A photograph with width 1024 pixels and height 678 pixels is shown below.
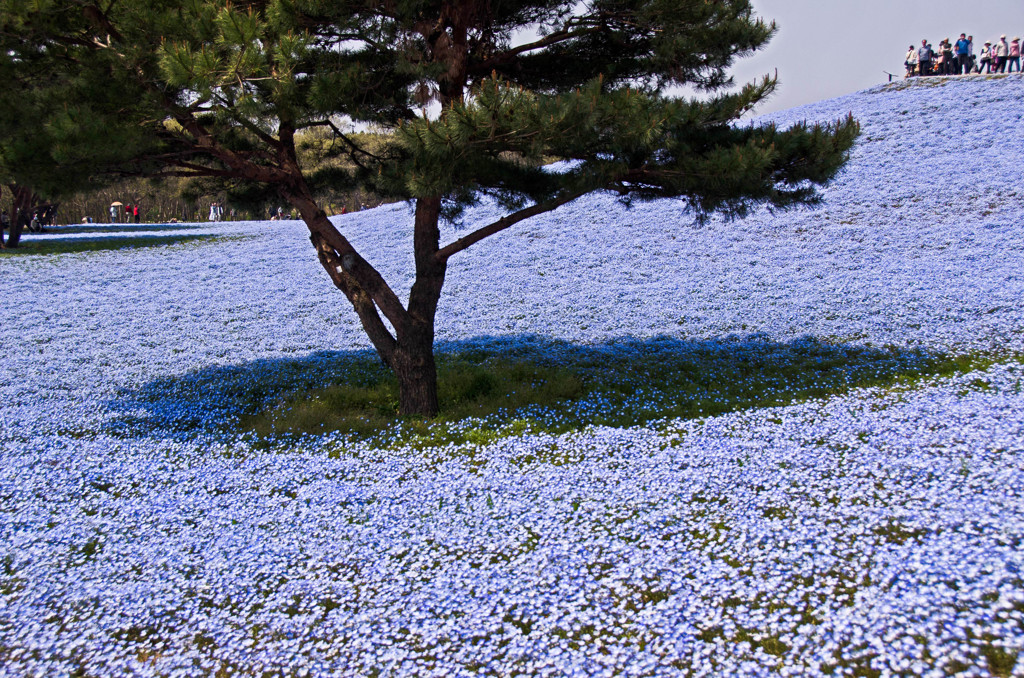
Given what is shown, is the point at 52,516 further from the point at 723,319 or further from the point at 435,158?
the point at 723,319

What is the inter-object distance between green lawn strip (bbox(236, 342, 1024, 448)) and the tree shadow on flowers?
0.6 inches

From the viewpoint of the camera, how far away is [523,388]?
299 inches

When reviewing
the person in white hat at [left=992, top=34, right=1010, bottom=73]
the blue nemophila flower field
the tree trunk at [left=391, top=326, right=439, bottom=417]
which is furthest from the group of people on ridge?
the tree trunk at [left=391, top=326, right=439, bottom=417]

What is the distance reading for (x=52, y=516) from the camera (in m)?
5.30

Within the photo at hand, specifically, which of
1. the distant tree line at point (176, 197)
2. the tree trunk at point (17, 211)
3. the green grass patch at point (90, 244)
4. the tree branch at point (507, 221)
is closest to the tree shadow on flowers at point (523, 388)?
the tree branch at point (507, 221)

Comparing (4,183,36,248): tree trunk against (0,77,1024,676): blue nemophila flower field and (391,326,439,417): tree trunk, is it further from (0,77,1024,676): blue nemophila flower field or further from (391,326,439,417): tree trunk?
(391,326,439,417): tree trunk

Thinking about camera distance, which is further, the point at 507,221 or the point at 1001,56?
the point at 1001,56

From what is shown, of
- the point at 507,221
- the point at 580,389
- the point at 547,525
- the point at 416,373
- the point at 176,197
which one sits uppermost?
the point at 176,197

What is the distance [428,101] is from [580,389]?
3.27 metres

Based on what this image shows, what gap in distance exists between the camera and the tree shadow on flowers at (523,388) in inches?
269

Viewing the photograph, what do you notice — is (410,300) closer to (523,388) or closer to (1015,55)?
(523,388)

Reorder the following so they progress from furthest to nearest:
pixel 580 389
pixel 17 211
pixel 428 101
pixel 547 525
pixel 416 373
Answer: pixel 17 211, pixel 580 389, pixel 416 373, pixel 428 101, pixel 547 525

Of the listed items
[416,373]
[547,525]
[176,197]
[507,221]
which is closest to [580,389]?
[416,373]

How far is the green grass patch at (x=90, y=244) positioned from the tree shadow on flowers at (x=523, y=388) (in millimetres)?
13833
